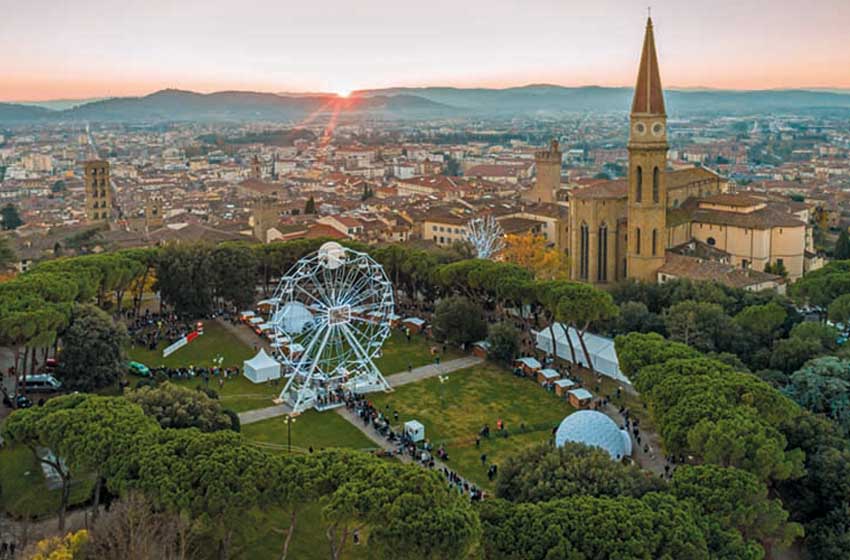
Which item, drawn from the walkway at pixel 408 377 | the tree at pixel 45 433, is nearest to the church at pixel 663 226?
the walkway at pixel 408 377

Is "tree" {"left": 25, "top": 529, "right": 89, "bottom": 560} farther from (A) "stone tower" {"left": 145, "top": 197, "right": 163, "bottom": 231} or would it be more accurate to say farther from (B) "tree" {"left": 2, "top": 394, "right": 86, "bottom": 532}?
(A) "stone tower" {"left": 145, "top": 197, "right": 163, "bottom": 231}

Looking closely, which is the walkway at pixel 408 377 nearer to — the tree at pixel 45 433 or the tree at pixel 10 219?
the tree at pixel 45 433

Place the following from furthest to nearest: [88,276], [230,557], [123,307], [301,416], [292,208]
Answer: [292,208], [123,307], [88,276], [301,416], [230,557]

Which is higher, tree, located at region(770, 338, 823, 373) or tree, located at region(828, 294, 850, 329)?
tree, located at region(828, 294, 850, 329)

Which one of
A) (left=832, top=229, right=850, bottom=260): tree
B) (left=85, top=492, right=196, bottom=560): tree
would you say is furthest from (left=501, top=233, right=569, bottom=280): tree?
(left=85, top=492, right=196, bottom=560): tree

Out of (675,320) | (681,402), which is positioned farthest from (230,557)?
(675,320)

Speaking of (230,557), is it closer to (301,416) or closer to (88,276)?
(301,416)
